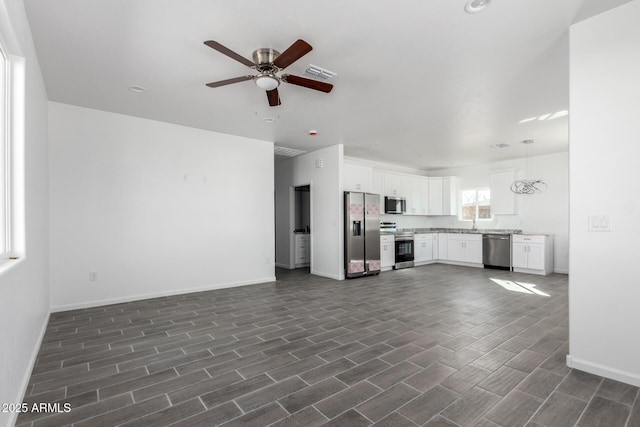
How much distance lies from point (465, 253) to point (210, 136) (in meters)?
6.73

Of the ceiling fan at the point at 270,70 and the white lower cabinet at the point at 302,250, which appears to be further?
the white lower cabinet at the point at 302,250

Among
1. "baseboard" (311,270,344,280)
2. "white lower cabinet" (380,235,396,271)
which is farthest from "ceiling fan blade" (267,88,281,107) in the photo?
"white lower cabinet" (380,235,396,271)

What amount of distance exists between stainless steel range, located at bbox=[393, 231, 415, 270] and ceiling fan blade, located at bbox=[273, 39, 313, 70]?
558 centimetres

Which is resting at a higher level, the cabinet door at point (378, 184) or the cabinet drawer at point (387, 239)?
the cabinet door at point (378, 184)

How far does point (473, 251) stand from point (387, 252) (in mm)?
2355

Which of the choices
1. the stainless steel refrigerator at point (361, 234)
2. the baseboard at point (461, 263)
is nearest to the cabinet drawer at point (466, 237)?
the baseboard at point (461, 263)

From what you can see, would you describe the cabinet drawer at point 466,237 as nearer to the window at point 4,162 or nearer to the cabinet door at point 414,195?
the cabinet door at point 414,195

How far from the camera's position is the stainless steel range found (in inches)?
292

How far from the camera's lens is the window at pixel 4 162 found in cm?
202

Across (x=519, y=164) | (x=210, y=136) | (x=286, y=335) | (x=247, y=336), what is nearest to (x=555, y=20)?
(x=286, y=335)

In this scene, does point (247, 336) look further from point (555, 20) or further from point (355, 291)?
point (555, 20)

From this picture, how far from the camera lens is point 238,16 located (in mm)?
2303

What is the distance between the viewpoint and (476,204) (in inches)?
331

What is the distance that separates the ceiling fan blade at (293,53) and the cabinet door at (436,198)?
7.21 m
